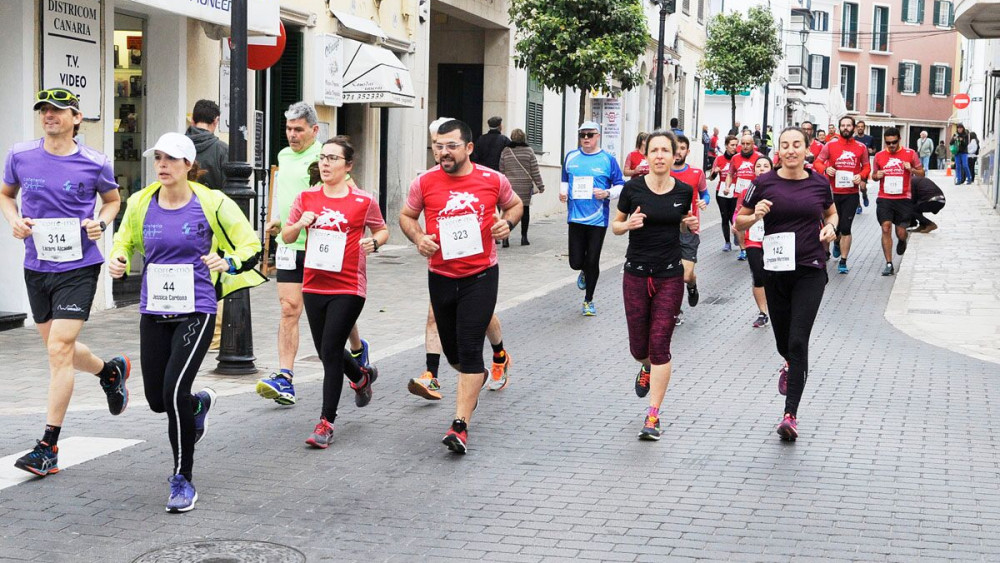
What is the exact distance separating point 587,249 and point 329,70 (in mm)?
6093

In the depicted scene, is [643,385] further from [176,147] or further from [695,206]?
[695,206]

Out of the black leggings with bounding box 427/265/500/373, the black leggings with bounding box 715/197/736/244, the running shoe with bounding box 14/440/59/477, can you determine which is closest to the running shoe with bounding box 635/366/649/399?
the black leggings with bounding box 427/265/500/373

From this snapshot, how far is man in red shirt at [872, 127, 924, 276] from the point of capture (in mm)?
17297

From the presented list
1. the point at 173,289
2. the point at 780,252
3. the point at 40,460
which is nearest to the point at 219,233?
the point at 173,289

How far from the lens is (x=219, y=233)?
6.46 metres

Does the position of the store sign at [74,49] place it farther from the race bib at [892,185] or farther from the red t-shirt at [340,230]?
the race bib at [892,185]

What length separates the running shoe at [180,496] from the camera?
20.1ft

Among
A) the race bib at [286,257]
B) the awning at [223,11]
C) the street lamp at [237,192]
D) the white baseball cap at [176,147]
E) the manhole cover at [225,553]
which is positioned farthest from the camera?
the awning at [223,11]

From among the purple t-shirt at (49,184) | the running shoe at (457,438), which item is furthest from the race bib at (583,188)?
the purple t-shirt at (49,184)

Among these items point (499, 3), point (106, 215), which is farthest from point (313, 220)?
point (499, 3)

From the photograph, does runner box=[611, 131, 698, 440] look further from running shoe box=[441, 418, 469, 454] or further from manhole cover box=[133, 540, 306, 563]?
manhole cover box=[133, 540, 306, 563]

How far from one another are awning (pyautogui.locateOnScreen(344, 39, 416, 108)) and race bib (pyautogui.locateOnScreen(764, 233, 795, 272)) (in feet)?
37.1

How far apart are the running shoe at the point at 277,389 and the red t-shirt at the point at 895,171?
1083 cm

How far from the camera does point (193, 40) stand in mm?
14914
